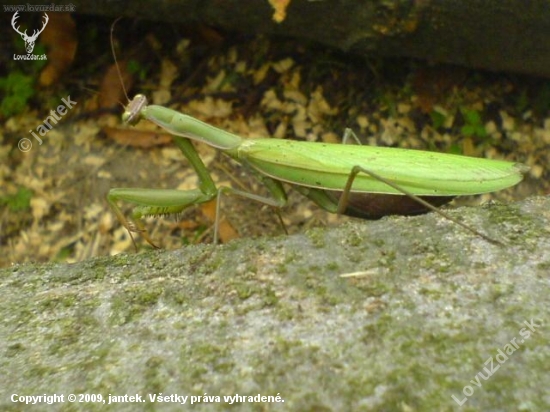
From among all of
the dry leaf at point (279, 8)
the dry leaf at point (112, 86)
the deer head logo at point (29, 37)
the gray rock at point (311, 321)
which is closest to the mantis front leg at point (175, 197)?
the gray rock at point (311, 321)

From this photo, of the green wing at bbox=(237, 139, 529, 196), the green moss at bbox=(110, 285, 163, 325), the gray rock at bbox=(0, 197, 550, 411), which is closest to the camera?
the gray rock at bbox=(0, 197, 550, 411)

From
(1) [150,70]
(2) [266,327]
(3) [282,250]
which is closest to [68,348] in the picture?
(2) [266,327]

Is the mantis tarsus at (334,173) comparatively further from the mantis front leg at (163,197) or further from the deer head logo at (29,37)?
the deer head logo at (29,37)

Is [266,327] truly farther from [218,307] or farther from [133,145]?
[133,145]

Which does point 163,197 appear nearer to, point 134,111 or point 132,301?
point 134,111

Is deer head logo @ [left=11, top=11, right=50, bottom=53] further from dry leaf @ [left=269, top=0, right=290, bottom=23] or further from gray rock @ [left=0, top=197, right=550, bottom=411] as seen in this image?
gray rock @ [left=0, top=197, right=550, bottom=411]

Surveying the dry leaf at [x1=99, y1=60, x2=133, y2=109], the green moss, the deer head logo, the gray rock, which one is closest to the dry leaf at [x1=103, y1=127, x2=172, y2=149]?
the dry leaf at [x1=99, y1=60, x2=133, y2=109]

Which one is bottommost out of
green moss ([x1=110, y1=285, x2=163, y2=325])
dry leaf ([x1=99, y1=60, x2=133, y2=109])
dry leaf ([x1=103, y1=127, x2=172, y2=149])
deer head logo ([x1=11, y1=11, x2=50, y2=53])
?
dry leaf ([x1=103, y1=127, x2=172, y2=149])
